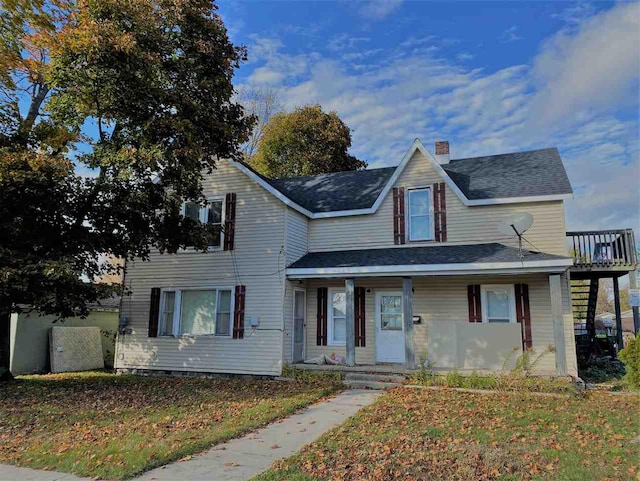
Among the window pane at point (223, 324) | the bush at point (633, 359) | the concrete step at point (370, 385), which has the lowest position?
the concrete step at point (370, 385)

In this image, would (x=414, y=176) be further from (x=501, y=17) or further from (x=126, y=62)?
(x=126, y=62)

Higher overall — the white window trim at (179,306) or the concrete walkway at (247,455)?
the white window trim at (179,306)

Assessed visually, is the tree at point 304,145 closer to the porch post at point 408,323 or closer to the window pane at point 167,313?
the window pane at point 167,313

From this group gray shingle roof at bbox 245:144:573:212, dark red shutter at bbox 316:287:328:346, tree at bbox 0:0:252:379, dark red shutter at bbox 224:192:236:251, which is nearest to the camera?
tree at bbox 0:0:252:379

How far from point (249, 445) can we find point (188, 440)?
→ 2.87 ft

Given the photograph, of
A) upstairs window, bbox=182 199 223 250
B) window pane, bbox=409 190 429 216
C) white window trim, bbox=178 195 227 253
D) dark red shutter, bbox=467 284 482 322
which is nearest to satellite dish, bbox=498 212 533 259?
dark red shutter, bbox=467 284 482 322

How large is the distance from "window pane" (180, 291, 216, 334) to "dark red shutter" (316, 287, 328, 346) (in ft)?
10.5

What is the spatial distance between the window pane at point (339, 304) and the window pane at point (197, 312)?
3.69 m

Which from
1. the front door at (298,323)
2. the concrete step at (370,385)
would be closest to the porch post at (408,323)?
the concrete step at (370,385)

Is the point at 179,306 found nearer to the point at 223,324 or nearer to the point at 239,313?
the point at 223,324

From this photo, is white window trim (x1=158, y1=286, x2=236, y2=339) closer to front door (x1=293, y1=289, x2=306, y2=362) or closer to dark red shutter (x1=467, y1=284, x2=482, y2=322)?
front door (x1=293, y1=289, x2=306, y2=362)

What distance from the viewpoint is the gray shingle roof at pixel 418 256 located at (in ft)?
36.4

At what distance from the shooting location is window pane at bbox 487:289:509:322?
1204 cm

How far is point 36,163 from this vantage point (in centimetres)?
927
